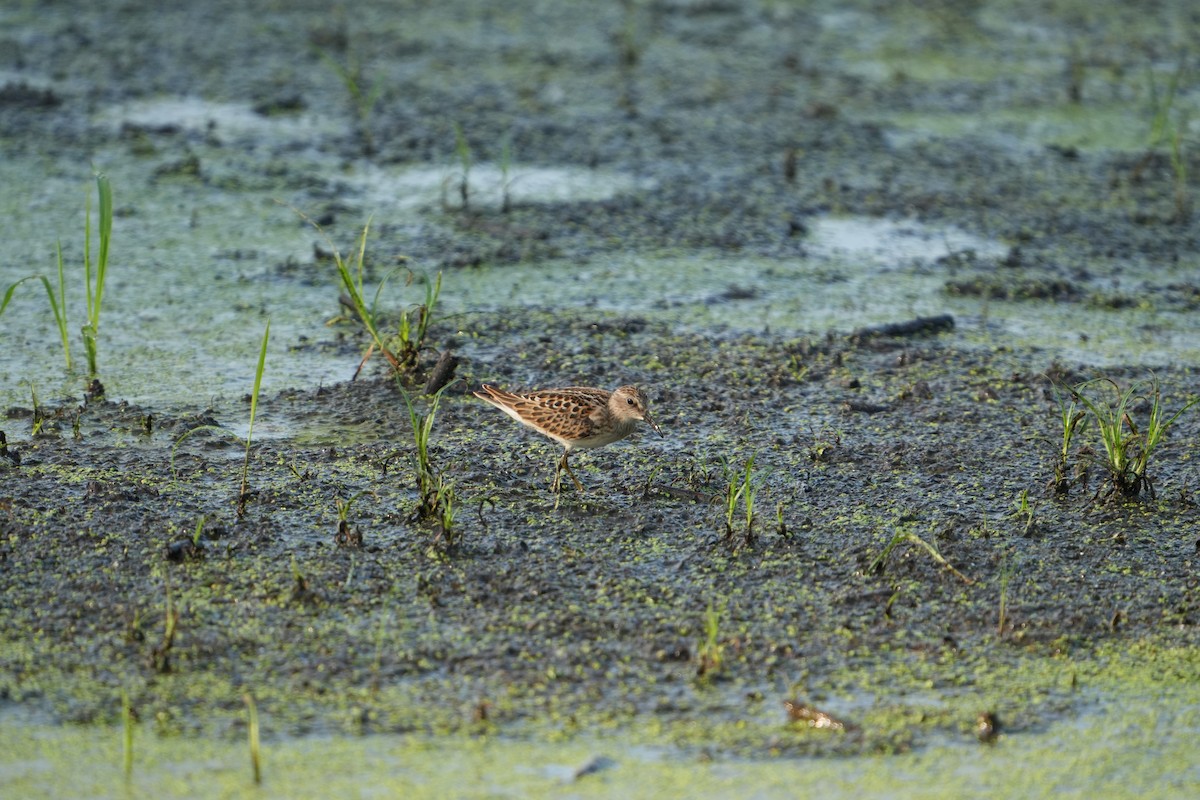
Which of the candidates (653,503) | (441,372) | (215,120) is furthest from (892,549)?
(215,120)

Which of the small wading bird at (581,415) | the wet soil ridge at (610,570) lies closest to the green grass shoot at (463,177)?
the wet soil ridge at (610,570)

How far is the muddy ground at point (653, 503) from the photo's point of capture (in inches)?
163

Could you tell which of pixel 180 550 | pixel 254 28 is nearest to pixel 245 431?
pixel 180 550

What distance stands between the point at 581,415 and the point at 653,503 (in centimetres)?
39

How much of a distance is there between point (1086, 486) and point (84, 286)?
4.41 metres

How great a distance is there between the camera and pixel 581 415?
206 inches

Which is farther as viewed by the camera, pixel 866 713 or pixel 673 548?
pixel 673 548

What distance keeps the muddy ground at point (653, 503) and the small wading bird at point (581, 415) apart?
18 cm

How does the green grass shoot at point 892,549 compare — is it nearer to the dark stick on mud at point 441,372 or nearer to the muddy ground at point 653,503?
the muddy ground at point 653,503

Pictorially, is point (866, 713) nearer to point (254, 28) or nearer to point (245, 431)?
point (245, 431)

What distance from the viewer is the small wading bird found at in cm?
523

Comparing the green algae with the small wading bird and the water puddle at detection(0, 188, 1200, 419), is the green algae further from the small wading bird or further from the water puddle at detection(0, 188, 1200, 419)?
the water puddle at detection(0, 188, 1200, 419)

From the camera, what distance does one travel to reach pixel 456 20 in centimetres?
1109

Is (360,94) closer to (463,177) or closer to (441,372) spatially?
(463,177)
